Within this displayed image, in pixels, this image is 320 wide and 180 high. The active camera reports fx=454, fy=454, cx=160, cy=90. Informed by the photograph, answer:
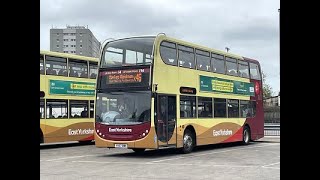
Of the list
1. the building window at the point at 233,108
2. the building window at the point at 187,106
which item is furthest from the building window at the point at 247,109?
the building window at the point at 187,106

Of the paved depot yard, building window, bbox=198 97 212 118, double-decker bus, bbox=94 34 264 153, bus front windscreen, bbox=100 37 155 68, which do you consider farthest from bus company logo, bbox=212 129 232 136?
bus front windscreen, bbox=100 37 155 68

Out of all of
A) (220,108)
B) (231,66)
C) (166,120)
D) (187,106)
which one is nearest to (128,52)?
(166,120)

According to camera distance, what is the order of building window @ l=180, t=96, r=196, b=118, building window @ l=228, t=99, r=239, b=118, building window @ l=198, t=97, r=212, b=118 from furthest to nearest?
1. building window @ l=228, t=99, r=239, b=118
2. building window @ l=198, t=97, r=212, b=118
3. building window @ l=180, t=96, r=196, b=118

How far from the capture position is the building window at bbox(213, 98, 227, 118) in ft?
57.1

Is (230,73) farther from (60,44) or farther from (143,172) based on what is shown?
(60,44)

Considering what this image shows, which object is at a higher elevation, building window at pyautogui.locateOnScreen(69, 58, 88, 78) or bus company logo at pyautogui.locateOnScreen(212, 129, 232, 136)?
building window at pyautogui.locateOnScreen(69, 58, 88, 78)

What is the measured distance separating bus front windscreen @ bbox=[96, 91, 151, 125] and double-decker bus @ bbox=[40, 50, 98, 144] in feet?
11.1

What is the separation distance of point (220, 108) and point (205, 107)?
1.22 metres

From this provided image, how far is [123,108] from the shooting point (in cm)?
1407

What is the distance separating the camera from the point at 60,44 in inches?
Result: 1604

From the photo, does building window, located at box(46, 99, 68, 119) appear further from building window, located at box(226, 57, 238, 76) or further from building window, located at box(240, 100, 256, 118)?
building window, located at box(240, 100, 256, 118)

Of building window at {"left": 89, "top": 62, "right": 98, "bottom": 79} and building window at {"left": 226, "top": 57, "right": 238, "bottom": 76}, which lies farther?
building window at {"left": 89, "top": 62, "right": 98, "bottom": 79}

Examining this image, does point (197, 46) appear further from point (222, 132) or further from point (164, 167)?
point (164, 167)
